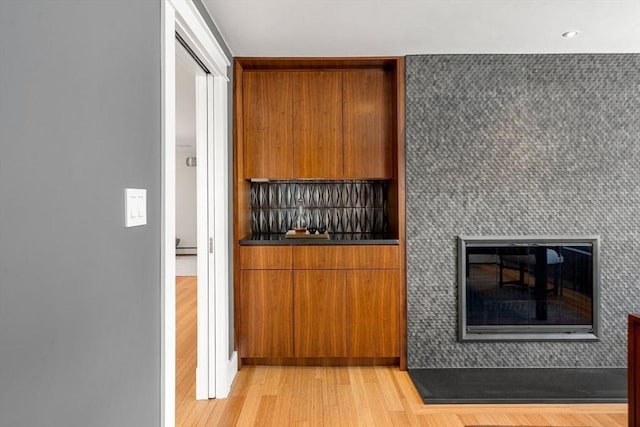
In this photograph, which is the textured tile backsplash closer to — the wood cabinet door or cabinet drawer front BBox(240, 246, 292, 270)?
the wood cabinet door

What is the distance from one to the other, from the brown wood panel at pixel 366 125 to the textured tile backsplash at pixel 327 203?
15.4 inches

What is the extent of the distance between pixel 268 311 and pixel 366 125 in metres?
1.68

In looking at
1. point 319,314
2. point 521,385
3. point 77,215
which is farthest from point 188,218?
point 77,215

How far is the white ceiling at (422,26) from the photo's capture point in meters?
2.29

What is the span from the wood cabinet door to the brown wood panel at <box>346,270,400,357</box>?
1.06 metres

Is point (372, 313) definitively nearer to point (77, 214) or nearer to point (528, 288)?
point (528, 288)

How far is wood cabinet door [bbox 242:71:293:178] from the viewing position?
128 inches

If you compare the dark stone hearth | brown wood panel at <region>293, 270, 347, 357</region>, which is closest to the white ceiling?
brown wood panel at <region>293, 270, 347, 357</region>

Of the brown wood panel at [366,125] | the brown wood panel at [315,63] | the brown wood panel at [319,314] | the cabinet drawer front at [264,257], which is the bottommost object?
the brown wood panel at [319,314]

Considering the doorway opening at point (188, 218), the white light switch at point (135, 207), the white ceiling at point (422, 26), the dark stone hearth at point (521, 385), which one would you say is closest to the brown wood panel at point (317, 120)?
the white ceiling at point (422, 26)

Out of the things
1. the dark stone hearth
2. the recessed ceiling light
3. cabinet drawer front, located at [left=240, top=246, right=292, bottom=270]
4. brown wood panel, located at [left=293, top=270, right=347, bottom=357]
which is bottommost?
the dark stone hearth

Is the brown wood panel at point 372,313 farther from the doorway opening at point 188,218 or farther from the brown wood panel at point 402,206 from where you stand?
the doorway opening at point 188,218

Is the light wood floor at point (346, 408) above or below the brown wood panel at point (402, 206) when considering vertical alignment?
below

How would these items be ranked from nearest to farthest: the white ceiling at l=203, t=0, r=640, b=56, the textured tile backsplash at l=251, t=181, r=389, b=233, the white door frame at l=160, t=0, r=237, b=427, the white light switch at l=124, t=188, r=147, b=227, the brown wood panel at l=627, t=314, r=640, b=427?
the white light switch at l=124, t=188, r=147, b=227
the white door frame at l=160, t=0, r=237, b=427
the brown wood panel at l=627, t=314, r=640, b=427
the white ceiling at l=203, t=0, r=640, b=56
the textured tile backsplash at l=251, t=181, r=389, b=233
